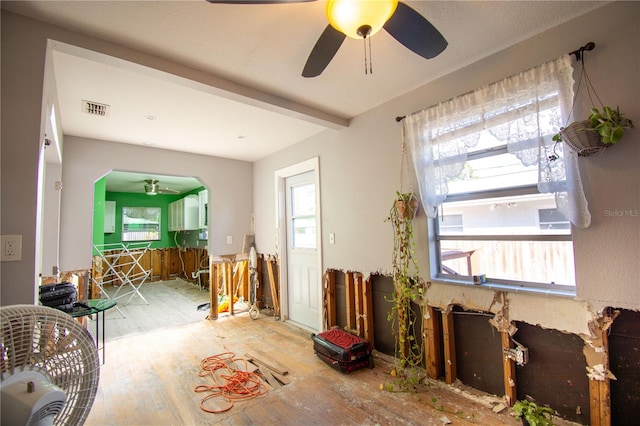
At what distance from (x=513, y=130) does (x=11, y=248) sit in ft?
9.37

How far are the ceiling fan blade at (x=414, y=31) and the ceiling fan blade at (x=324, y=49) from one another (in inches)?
9.2

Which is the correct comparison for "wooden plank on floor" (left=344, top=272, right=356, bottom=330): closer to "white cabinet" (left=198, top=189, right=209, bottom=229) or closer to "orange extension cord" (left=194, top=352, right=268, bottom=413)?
"orange extension cord" (left=194, top=352, right=268, bottom=413)

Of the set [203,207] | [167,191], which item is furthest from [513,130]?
[167,191]

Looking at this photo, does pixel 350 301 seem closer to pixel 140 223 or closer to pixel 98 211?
pixel 98 211

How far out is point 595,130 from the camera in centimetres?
150

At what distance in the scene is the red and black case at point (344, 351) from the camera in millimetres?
2447

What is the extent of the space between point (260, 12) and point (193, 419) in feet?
8.28

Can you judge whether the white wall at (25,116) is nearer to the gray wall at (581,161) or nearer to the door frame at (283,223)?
the gray wall at (581,161)

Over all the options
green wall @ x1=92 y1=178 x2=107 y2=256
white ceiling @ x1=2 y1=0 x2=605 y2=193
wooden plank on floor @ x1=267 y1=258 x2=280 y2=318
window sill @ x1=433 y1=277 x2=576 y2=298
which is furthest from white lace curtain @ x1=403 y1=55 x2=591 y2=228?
green wall @ x1=92 y1=178 x2=107 y2=256

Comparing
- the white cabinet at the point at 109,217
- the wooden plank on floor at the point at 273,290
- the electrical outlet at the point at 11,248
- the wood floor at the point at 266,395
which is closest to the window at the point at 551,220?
the wood floor at the point at 266,395

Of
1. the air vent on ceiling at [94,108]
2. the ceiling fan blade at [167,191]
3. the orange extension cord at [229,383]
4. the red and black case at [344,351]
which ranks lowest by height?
the orange extension cord at [229,383]

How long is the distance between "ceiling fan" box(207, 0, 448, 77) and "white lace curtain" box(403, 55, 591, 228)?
737mm

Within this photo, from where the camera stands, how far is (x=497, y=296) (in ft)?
6.49

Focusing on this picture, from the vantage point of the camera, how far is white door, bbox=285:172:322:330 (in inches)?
142
